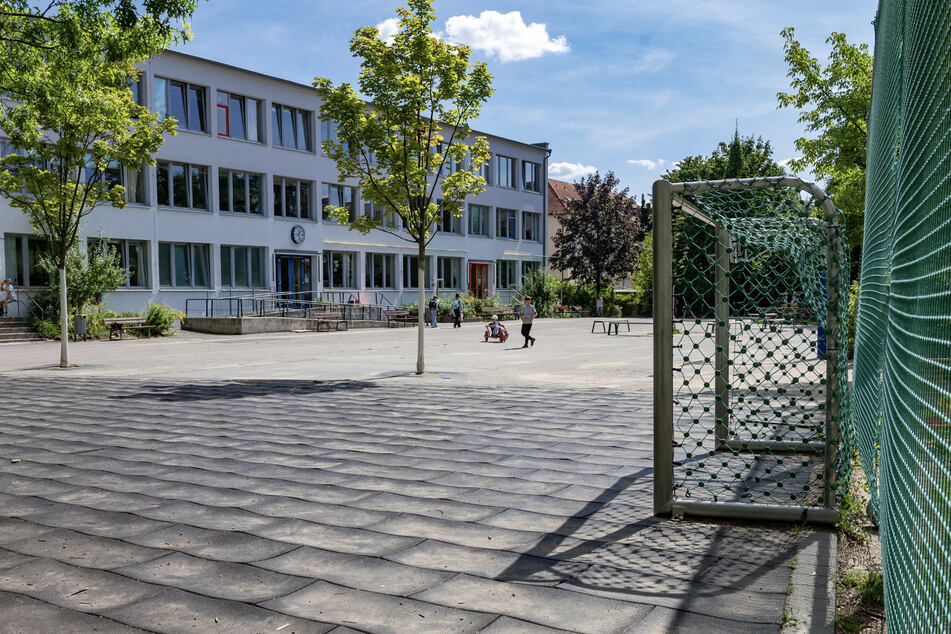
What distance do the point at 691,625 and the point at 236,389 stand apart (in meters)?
9.11

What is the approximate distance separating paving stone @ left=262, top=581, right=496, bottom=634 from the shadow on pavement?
23.3 ft

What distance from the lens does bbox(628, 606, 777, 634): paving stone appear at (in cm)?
304

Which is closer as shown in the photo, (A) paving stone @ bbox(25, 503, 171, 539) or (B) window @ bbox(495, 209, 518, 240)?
(A) paving stone @ bbox(25, 503, 171, 539)

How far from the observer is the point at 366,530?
435 cm

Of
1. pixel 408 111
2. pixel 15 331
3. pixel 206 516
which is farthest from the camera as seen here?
pixel 15 331

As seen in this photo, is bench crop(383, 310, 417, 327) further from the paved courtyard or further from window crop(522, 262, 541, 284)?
the paved courtyard

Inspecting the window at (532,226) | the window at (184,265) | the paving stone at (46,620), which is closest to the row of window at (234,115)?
the window at (184,265)

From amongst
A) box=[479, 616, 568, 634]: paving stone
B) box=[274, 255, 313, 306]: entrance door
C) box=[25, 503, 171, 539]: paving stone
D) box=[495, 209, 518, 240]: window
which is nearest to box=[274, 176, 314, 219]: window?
box=[274, 255, 313, 306]: entrance door

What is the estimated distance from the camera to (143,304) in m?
31.3

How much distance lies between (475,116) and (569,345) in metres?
9.65

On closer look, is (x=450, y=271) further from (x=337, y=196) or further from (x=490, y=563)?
(x=490, y=563)

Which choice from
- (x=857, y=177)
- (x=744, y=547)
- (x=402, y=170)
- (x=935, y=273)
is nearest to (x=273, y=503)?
(x=744, y=547)

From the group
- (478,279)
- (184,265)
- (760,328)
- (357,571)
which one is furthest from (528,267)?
(357,571)

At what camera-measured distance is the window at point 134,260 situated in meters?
31.0
